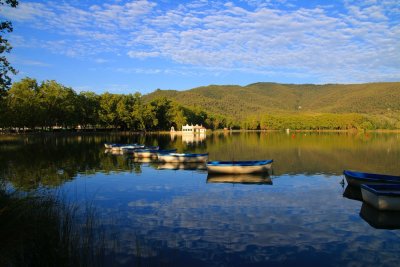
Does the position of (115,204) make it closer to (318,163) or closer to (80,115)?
(318,163)

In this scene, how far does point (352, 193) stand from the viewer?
79.6 feet

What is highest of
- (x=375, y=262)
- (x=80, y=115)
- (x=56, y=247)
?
(x=80, y=115)

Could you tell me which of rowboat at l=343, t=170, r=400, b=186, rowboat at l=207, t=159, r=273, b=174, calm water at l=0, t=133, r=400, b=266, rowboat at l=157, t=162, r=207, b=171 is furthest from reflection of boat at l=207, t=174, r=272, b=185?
rowboat at l=343, t=170, r=400, b=186

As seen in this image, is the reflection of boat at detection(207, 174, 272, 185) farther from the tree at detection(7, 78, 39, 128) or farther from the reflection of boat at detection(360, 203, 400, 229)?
the tree at detection(7, 78, 39, 128)

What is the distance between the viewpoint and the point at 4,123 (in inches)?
3605

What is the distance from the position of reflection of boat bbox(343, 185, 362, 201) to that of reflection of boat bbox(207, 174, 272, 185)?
5.97 metres

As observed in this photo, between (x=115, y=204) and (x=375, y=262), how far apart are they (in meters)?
13.9

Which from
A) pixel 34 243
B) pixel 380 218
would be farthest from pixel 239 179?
pixel 34 243

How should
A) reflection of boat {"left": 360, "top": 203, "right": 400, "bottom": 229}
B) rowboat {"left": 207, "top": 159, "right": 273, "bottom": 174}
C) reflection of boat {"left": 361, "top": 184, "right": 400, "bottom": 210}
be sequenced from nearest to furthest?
reflection of boat {"left": 360, "top": 203, "right": 400, "bottom": 229}, reflection of boat {"left": 361, "top": 184, "right": 400, "bottom": 210}, rowboat {"left": 207, "top": 159, "right": 273, "bottom": 174}

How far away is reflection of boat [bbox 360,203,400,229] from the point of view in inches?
663

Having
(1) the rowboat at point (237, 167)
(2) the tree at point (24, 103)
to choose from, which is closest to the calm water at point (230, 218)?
(1) the rowboat at point (237, 167)

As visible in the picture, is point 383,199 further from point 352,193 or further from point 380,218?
point 352,193

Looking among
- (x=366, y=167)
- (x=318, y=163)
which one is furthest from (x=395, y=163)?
(x=318, y=163)

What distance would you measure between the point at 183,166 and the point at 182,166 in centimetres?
12
